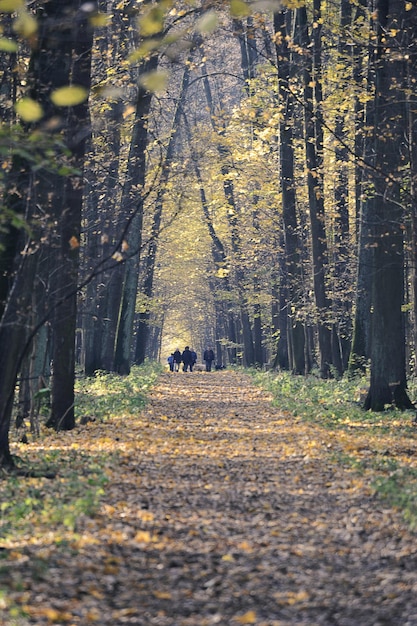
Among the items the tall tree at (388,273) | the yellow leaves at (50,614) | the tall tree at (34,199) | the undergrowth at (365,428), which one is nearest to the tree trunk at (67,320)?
the tall tree at (34,199)

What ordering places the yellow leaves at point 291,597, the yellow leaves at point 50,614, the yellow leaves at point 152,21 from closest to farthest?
the yellow leaves at point 152,21, the yellow leaves at point 50,614, the yellow leaves at point 291,597

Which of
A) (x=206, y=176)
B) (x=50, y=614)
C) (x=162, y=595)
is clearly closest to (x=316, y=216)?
(x=162, y=595)

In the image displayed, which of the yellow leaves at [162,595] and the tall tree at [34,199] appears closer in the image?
the yellow leaves at [162,595]

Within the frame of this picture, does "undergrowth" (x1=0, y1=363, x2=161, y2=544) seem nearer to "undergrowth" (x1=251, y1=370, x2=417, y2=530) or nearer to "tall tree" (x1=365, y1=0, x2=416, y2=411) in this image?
"undergrowth" (x1=251, y1=370, x2=417, y2=530)

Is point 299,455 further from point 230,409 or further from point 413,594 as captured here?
point 230,409

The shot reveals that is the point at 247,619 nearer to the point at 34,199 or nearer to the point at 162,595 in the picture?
the point at 162,595

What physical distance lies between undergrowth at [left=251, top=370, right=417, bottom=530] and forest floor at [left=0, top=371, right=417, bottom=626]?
0.67 ft

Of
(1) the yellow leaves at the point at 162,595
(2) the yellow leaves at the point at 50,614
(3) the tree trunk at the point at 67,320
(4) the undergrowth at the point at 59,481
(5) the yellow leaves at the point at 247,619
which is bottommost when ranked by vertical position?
(5) the yellow leaves at the point at 247,619

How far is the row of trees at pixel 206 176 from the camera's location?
1017 centimetres

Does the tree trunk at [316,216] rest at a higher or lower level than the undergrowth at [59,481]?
higher

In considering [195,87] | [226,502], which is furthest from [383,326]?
[195,87]

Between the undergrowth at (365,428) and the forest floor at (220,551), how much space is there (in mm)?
205

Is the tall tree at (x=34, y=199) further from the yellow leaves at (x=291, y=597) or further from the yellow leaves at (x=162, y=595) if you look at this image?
the yellow leaves at (x=291, y=597)

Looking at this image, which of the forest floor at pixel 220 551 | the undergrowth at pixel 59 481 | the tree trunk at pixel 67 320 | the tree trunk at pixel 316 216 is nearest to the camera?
the forest floor at pixel 220 551
